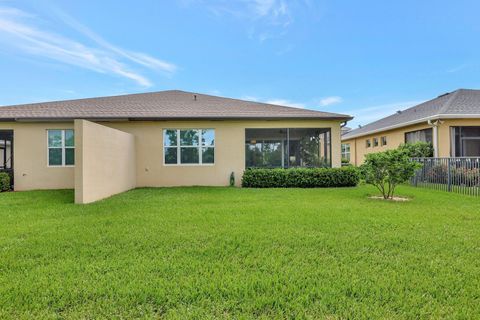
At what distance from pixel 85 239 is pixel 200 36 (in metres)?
14.6

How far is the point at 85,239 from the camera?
4.82m

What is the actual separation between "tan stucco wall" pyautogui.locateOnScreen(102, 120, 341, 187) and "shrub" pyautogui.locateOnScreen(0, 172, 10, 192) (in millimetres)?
4434

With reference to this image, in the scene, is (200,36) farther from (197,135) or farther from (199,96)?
(197,135)

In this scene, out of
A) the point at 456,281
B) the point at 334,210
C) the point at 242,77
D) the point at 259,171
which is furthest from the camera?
the point at 242,77

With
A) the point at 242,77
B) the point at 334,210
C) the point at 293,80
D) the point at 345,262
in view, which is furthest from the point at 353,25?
the point at 345,262

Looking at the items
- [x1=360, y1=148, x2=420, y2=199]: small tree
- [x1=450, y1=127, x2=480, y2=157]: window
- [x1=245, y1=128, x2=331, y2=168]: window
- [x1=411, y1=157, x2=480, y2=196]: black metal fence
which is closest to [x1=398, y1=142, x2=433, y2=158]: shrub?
[x1=450, y1=127, x2=480, y2=157]: window

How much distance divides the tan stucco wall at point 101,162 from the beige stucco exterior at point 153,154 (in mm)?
609

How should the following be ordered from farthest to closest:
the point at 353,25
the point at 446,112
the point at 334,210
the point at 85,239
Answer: the point at 353,25 → the point at 446,112 → the point at 334,210 → the point at 85,239

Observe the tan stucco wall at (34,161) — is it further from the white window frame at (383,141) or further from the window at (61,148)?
the white window frame at (383,141)

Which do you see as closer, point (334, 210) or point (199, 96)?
point (334, 210)

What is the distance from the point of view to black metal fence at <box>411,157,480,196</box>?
9.91 metres

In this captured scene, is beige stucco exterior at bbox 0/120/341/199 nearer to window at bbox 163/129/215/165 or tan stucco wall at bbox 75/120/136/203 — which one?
window at bbox 163/129/215/165

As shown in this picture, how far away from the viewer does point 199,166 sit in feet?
41.3

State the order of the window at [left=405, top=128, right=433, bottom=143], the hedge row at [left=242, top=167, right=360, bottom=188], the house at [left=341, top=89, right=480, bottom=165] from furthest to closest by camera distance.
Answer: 1. the window at [left=405, top=128, right=433, bottom=143]
2. the house at [left=341, top=89, right=480, bottom=165]
3. the hedge row at [left=242, top=167, right=360, bottom=188]
